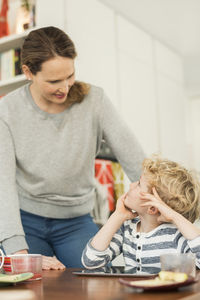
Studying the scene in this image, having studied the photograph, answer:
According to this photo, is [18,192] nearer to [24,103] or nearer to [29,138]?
[29,138]

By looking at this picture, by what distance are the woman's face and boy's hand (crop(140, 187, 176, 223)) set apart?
1.92 ft

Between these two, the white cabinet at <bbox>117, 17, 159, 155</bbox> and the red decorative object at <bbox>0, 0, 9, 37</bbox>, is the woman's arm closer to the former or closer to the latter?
the red decorative object at <bbox>0, 0, 9, 37</bbox>

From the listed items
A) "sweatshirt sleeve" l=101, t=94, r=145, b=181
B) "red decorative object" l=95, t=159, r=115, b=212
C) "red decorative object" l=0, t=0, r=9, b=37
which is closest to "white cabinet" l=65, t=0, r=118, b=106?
"red decorative object" l=0, t=0, r=9, b=37

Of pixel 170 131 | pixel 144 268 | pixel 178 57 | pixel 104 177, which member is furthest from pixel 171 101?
pixel 144 268

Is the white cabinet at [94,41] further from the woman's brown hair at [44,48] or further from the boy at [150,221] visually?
the boy at [150,221]

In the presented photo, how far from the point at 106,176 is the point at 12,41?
127cm

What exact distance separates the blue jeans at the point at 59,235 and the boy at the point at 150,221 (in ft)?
0.99

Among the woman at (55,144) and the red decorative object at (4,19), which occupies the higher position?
the red decorative object at (4,19)

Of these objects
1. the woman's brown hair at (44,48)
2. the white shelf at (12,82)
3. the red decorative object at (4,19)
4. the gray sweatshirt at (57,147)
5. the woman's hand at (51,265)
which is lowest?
the woman's hand at (51,265)

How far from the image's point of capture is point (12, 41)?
3125 millimetres

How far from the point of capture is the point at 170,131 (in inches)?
185

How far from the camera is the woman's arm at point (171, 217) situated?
107 centimetres

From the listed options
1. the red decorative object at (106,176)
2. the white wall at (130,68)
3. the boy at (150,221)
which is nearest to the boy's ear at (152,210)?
the boy at (150,221)

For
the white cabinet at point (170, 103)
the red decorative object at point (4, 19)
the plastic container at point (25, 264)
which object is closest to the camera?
the plastic container at point (25, 264)
